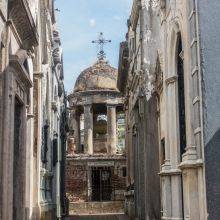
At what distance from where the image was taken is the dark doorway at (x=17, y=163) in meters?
11.7

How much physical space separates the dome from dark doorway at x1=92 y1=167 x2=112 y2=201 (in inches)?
238

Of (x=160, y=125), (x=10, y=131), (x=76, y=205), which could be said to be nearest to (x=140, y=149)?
(x=160, y=125)

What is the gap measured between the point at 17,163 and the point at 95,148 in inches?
1137

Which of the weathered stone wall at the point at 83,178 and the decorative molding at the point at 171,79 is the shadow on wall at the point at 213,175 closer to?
the decorative molding at the point at 171,79

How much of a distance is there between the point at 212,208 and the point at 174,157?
2.72 meters

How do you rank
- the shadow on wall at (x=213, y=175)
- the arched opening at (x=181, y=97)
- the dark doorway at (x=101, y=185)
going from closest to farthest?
the shadow on wall at (x=213, y=175) < the arched opening at (x=181, y=97) < the dark doorway at (x=101, y=185)

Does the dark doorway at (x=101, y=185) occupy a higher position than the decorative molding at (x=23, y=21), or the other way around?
the decorative molding at (x=23, y=21)

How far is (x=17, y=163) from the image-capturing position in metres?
11.9

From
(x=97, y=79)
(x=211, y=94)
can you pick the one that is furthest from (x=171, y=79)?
(x=97, y=79)

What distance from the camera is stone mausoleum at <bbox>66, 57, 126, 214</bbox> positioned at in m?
35.5

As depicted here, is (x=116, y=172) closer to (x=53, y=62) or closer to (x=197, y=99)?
(x=53, y=62)

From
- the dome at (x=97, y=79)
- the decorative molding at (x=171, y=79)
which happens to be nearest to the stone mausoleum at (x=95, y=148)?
the dome at (x=97, y=79)

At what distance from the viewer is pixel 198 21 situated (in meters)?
9.16

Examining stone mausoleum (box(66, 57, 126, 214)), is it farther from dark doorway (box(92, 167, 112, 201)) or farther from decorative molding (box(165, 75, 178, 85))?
decorative molding (box(165, 75, 178, 85))
